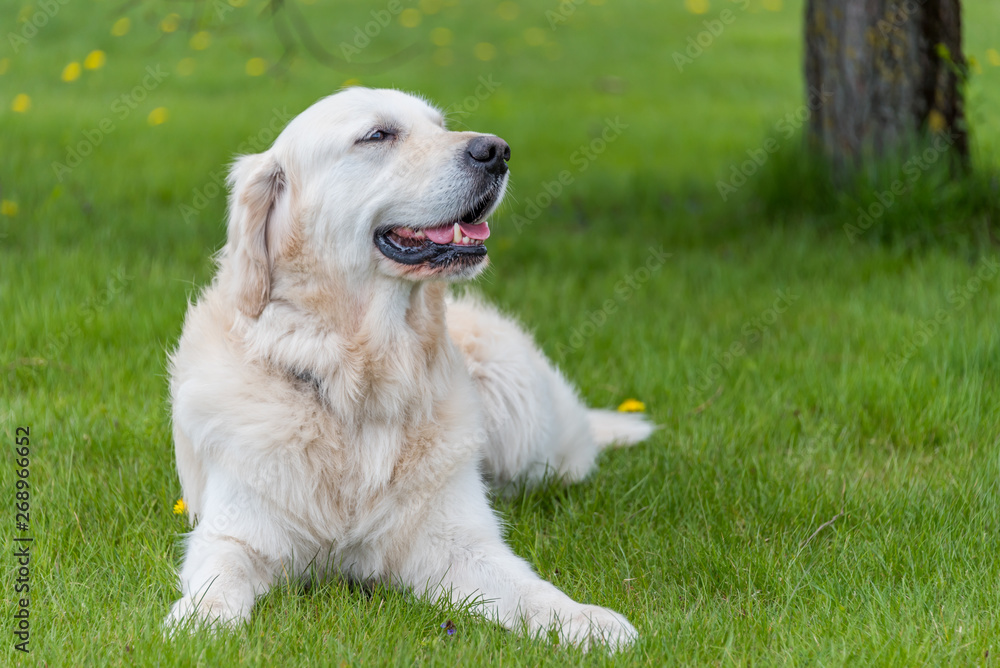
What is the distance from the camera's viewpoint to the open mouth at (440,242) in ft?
9.70

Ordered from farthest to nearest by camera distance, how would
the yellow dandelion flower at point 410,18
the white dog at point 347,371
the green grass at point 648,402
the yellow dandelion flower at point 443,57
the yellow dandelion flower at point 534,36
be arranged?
the yellow dandelion flower at point 410,18
the yellow dandelion flower at point 534,36
the yellow dandelion flower at point 443,57
the white dog at point 347,371
the green grass at point 648,402

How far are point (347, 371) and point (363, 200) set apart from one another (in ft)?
1.68

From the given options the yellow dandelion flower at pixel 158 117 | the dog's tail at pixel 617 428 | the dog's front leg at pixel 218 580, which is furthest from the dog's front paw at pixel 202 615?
the yellow dandelion flower at pixel 158 117

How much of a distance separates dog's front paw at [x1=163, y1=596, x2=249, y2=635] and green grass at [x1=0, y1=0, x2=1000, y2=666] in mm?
58

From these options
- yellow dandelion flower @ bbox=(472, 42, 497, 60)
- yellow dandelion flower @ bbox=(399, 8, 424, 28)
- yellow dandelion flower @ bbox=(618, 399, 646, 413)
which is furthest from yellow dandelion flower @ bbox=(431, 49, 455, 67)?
yellow dandelion flower @ bbox=(618, 399, 646, 413)

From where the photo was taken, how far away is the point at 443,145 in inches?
118

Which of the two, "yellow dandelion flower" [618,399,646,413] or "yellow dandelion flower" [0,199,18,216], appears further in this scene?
"yellow dandelion flower" [0,199,18,216]

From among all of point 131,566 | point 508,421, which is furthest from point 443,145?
point 131,566

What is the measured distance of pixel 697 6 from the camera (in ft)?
51.5

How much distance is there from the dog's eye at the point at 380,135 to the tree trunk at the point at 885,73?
159 inches

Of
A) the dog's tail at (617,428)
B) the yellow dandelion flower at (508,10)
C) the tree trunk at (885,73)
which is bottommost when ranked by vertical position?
the yellow dandelion flower at (508,10)

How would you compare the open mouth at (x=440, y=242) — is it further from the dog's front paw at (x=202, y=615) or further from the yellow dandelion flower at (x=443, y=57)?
the yellow dandelion flower at (x=443, y=57)

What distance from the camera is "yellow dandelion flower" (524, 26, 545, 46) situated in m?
13.5

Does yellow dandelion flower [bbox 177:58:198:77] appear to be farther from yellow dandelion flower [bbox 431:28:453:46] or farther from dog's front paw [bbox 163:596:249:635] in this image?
dog's front paw [bbox 163:596:249:635]
